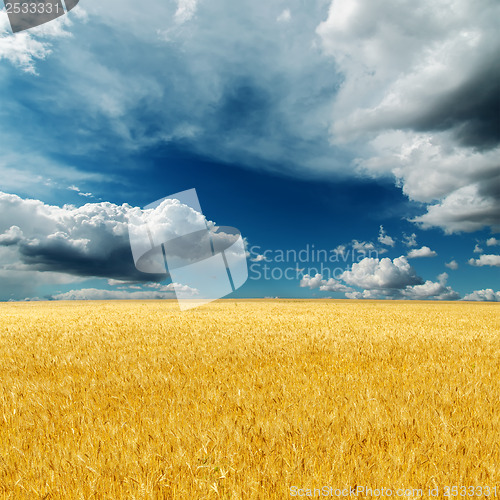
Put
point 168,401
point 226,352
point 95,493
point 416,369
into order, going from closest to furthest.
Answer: point 95,493
point 168,401
point 416,369
point 226,352

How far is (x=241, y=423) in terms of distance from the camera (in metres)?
3.99

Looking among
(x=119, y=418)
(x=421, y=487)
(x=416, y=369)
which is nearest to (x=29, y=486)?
(x=119, y=418)

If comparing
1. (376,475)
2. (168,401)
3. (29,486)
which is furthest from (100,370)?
(376,475)

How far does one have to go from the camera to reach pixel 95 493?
2768 mm

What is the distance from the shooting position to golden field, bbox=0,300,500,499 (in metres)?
2.91

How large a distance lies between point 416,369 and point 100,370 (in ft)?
19.7

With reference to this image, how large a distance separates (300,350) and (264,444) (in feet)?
16.8

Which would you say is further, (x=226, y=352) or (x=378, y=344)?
(x=378, y=344)

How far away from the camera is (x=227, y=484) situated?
2.82 m

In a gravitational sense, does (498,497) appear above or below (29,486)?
below

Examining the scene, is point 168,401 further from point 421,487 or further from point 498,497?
point 498,497

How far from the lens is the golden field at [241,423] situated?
291cm

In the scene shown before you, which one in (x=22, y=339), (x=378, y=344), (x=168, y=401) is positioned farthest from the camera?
(x=22, y=339)

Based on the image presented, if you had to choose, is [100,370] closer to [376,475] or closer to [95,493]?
[95,493]
